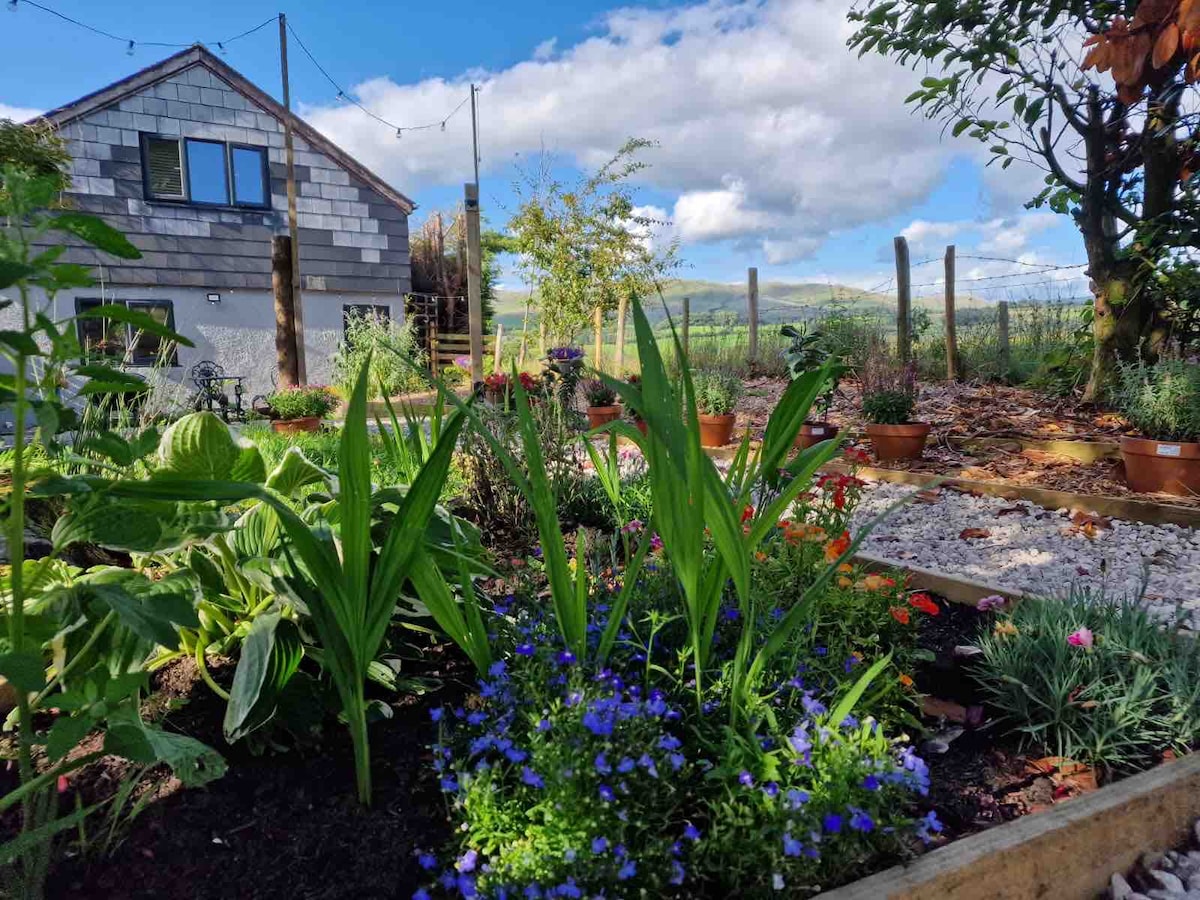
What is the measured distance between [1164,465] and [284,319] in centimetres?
958

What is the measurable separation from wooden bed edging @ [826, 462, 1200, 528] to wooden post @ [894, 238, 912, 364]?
4.37 meters

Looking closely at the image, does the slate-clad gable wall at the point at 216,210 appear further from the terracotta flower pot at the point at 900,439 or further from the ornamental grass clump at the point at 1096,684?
the ornamental grass clump at the point at 1096,684

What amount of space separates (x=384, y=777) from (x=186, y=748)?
0.47m

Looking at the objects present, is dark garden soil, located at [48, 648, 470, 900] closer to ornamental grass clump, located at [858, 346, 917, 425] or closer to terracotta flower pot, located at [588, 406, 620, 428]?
ornamental grass clump, located at [858, 346, 917, 425]

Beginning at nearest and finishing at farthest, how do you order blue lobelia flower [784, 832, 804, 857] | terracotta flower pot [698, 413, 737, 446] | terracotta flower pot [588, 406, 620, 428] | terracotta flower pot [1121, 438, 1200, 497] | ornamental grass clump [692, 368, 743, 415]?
1. blue lobelia flower [784, 832, 804, 857]
2. terracotta flower pot [1121, 438, 1200, 497]
3. terracotta flower pot [698, 413, 737, 446]
4. ornamental grass clump [692, 368, 743, 415]
5. terracotta flower pot [588, 406, 620, 428]

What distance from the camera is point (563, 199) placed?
537 inches

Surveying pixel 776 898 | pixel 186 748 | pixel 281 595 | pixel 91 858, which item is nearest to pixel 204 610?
pixel 281 595

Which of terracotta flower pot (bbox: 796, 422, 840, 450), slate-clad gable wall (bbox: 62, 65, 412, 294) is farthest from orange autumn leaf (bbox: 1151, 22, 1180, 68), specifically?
slate-clad gable wall (bbox: 62, 65, 412, 294)

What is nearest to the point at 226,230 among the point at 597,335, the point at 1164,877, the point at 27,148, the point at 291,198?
the point at 291,198

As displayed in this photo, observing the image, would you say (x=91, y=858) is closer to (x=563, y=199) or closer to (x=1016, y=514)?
(x=1016, y=514)

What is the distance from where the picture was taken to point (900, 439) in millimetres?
4797

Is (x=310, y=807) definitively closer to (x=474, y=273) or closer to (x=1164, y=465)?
(x=1164, y=465)

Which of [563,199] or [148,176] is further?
[563,199]

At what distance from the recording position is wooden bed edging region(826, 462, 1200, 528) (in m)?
3.44
